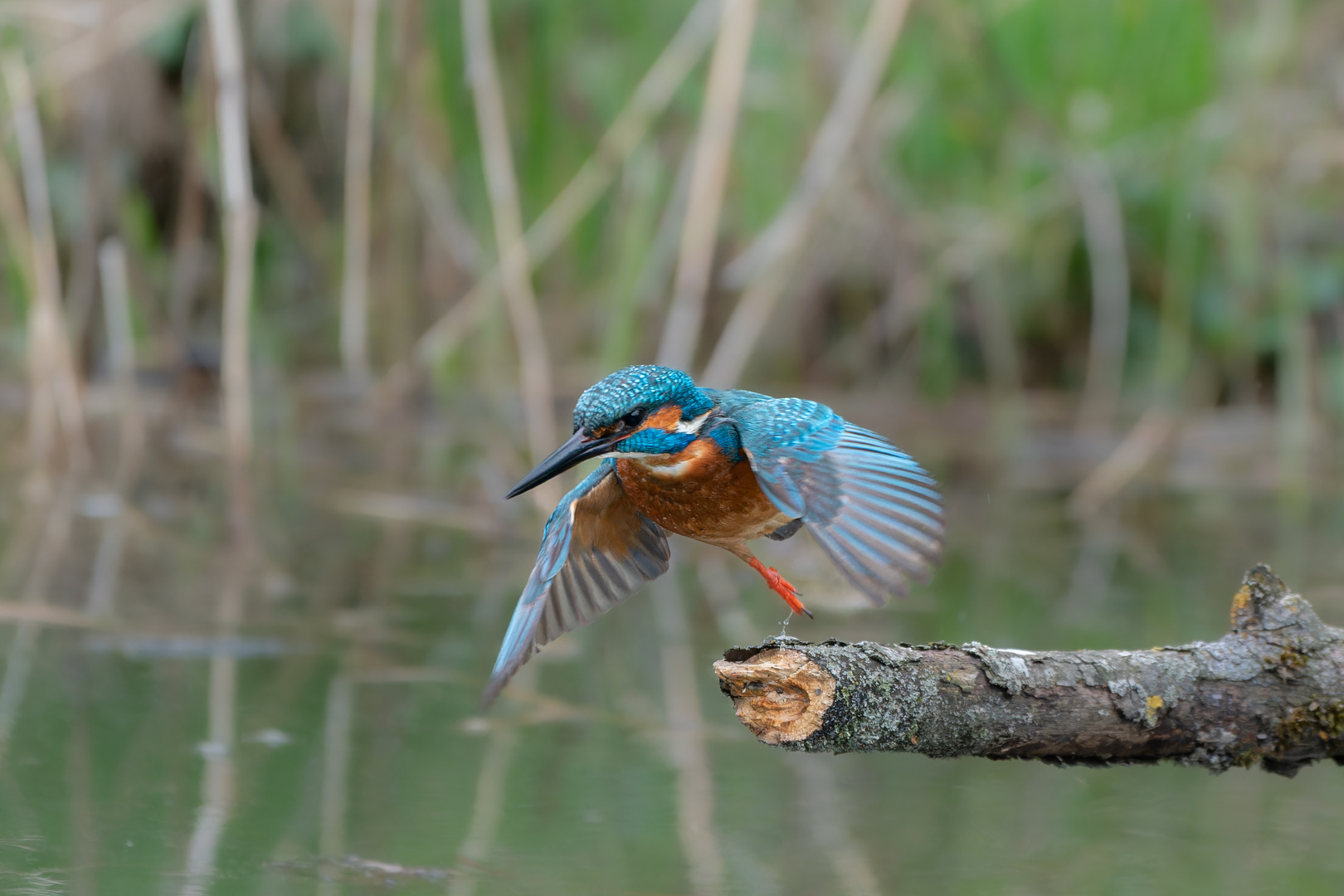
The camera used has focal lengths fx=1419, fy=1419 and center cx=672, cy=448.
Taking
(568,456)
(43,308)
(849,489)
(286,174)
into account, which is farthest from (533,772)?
(286,174)

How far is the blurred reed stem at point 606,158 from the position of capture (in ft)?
14.9

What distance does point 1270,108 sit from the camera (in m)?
6.20

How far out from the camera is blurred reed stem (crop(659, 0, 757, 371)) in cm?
382

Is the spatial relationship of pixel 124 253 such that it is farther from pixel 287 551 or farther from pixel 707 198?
pixel 707 198

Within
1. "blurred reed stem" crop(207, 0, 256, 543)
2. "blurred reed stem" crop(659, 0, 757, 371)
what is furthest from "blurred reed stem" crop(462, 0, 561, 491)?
"blurred reed stem" crop(207, 0, 256, 543)

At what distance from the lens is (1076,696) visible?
1861 millimetres

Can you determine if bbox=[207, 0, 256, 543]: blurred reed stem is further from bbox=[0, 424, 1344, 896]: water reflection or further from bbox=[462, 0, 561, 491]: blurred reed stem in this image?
bbox=[462, 0, 561, 491]: blurred reed stem

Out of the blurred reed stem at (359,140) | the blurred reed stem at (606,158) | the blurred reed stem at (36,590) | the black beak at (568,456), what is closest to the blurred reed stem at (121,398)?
the blurred reed stem at (36,590)

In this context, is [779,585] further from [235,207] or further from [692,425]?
[235,207]

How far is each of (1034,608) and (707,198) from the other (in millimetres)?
1417

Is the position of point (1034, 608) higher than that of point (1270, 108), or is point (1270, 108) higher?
point (1270, 108)

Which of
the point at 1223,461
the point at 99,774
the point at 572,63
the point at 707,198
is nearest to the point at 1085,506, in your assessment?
the point at 1223,461

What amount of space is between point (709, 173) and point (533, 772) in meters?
1.90

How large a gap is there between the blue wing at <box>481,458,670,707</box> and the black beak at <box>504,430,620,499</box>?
0.16 m
